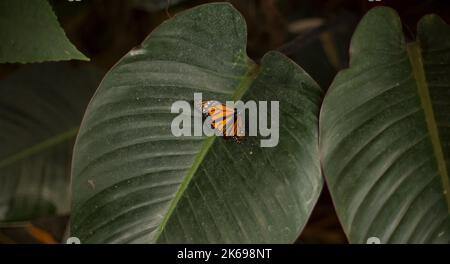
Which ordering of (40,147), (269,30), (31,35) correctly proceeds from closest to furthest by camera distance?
(31,35), (40,147), (269,30)

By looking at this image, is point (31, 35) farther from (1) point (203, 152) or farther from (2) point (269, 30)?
(2) point (269, 30)

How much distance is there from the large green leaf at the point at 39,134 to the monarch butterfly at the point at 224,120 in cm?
29

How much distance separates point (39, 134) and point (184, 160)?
0.34 metres

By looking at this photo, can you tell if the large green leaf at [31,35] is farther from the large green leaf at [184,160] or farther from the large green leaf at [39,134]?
the large green leaf at [39,134]

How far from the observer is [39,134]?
2.79ft

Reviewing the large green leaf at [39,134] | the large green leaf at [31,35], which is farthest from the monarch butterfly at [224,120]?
the large green leaf at [39,134]

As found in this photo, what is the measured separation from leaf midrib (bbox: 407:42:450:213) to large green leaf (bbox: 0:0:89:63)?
1.24 feet

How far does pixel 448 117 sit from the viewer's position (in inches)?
24.3

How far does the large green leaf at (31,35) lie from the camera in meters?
0.59

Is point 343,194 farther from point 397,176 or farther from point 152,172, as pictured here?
point 152,172

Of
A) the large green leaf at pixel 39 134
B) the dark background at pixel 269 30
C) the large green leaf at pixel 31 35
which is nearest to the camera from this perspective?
the large green leaf at pixel 31 35

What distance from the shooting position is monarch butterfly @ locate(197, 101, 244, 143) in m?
0.63

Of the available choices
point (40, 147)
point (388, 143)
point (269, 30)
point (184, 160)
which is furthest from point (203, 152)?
point (269, 30)
